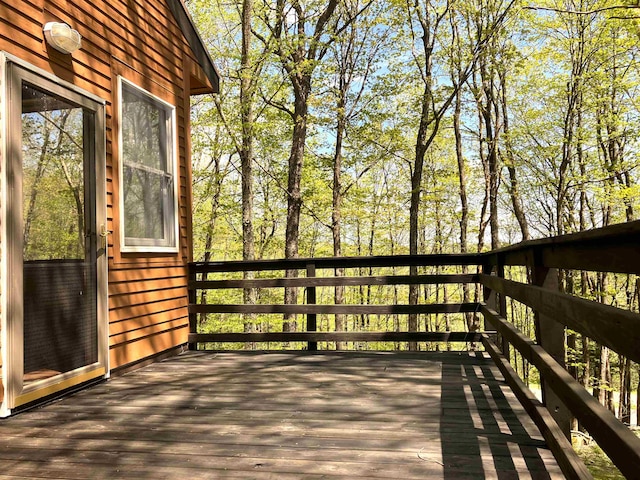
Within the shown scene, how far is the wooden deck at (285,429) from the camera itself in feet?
6.57

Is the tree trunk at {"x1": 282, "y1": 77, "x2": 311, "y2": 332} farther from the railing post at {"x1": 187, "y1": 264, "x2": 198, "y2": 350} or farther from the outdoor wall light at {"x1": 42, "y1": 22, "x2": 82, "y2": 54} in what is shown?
the outdoor wall light at {"x1": 42, "y1": 22, "x2": 82, "y2": 54}

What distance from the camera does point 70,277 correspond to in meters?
3.28

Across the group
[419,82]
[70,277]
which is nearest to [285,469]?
[70,277]

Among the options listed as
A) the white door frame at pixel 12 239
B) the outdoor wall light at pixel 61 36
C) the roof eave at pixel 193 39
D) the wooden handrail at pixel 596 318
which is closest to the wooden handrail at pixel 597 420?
the wooden handrail at pixel 596 318

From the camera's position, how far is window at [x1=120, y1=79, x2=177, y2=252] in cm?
399

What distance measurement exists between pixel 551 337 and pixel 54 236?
2944 millimetres

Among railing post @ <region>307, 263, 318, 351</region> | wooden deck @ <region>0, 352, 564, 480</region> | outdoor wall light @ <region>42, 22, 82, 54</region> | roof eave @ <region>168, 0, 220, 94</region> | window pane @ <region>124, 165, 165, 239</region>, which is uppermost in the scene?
roof eave @ <region>168, 0, 220, 94</region>

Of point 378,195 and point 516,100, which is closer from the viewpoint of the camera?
point 516,100

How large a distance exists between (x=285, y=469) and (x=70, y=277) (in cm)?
212

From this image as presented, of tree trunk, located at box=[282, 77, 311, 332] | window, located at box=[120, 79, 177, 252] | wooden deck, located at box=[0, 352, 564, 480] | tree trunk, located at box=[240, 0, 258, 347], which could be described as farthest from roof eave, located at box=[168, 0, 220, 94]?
tree trunk, located at box=[282, 77, 311, 332]

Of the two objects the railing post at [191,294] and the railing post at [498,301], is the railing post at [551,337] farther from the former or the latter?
the railing post at [191,294]

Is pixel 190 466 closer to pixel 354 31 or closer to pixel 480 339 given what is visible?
pixel 480 339

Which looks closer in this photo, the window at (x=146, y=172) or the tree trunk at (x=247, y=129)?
the window at (x=146, y=172)

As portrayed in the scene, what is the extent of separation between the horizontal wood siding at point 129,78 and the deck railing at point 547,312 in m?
0.51
